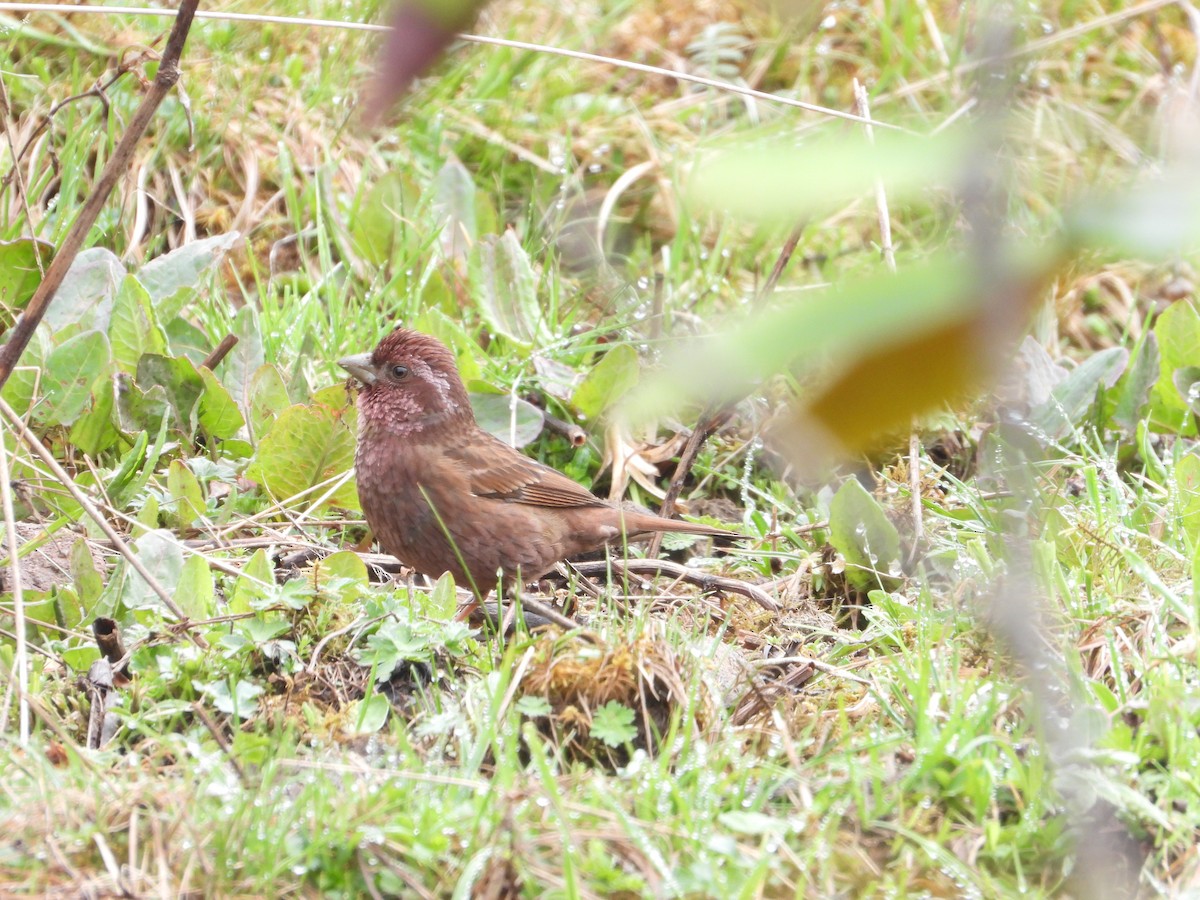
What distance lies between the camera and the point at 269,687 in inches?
115

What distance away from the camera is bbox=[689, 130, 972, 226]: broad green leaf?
31.8 inches

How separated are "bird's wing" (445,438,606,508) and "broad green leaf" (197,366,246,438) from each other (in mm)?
761

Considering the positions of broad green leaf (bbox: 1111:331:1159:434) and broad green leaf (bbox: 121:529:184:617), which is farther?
broad green leaf (bbox: 1111:331:1159:434)

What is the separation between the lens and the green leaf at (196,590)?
10.3 feet

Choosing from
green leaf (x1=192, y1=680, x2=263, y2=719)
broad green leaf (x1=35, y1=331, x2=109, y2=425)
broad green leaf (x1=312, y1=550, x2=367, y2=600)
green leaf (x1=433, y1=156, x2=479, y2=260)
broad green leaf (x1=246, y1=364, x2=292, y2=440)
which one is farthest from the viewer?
green leaf (x1=433, y1=156, x2=479, y2=260)

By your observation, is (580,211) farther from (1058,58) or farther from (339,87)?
(1058,58)

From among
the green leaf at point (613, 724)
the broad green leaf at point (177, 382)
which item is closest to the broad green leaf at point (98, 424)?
the broad green leaf at point (177, 382)

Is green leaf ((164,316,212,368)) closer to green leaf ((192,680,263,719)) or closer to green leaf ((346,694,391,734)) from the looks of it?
green leaf ((192,680,263,719))

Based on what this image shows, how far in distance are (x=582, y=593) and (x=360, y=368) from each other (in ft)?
3.30

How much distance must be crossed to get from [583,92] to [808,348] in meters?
5.50

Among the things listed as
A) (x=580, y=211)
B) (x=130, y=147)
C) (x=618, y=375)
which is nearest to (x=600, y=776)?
(x=130, y=147)

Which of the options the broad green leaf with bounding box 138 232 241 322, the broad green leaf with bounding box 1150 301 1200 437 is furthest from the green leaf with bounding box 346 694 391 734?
the broad green leaf with bounding box 1150 301 1200 437

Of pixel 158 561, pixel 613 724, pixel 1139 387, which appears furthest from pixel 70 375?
pixel 1139 387

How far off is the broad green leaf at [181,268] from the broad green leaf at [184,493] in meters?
0.87
